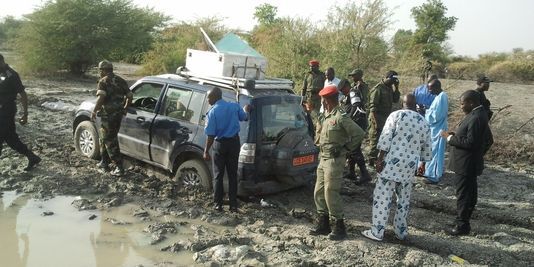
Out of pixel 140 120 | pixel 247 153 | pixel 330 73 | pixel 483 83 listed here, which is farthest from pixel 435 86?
pixel 140 120

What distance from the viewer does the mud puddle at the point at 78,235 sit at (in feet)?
15.2

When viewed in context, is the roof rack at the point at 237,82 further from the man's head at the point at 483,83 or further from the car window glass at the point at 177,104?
the man's head at the point at 483,83

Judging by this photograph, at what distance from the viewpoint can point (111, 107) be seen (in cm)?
689

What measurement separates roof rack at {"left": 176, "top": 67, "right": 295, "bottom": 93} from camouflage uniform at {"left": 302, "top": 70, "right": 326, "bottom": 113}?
297 centimetres

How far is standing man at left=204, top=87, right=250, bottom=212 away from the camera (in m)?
5.61

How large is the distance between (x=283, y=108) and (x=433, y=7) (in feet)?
117

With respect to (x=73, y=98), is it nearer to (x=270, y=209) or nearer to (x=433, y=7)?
(x=270, y=209)

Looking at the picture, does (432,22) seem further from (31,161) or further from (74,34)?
(31,161)

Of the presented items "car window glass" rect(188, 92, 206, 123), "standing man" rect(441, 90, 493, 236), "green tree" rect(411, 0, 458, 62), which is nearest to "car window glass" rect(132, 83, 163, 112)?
"car window glass" rect(188, 92, 206, 123)

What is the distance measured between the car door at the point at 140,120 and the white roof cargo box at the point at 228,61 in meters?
0.64

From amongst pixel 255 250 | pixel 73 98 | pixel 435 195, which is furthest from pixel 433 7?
pixel 255 250

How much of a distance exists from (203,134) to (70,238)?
6.55 ft

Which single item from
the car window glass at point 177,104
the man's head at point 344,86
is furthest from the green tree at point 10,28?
the man's head at point 344,86

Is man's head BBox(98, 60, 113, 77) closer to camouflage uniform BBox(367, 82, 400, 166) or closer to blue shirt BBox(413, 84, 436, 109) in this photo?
camouflage uniform BBox(367, 82, 400, 166)
